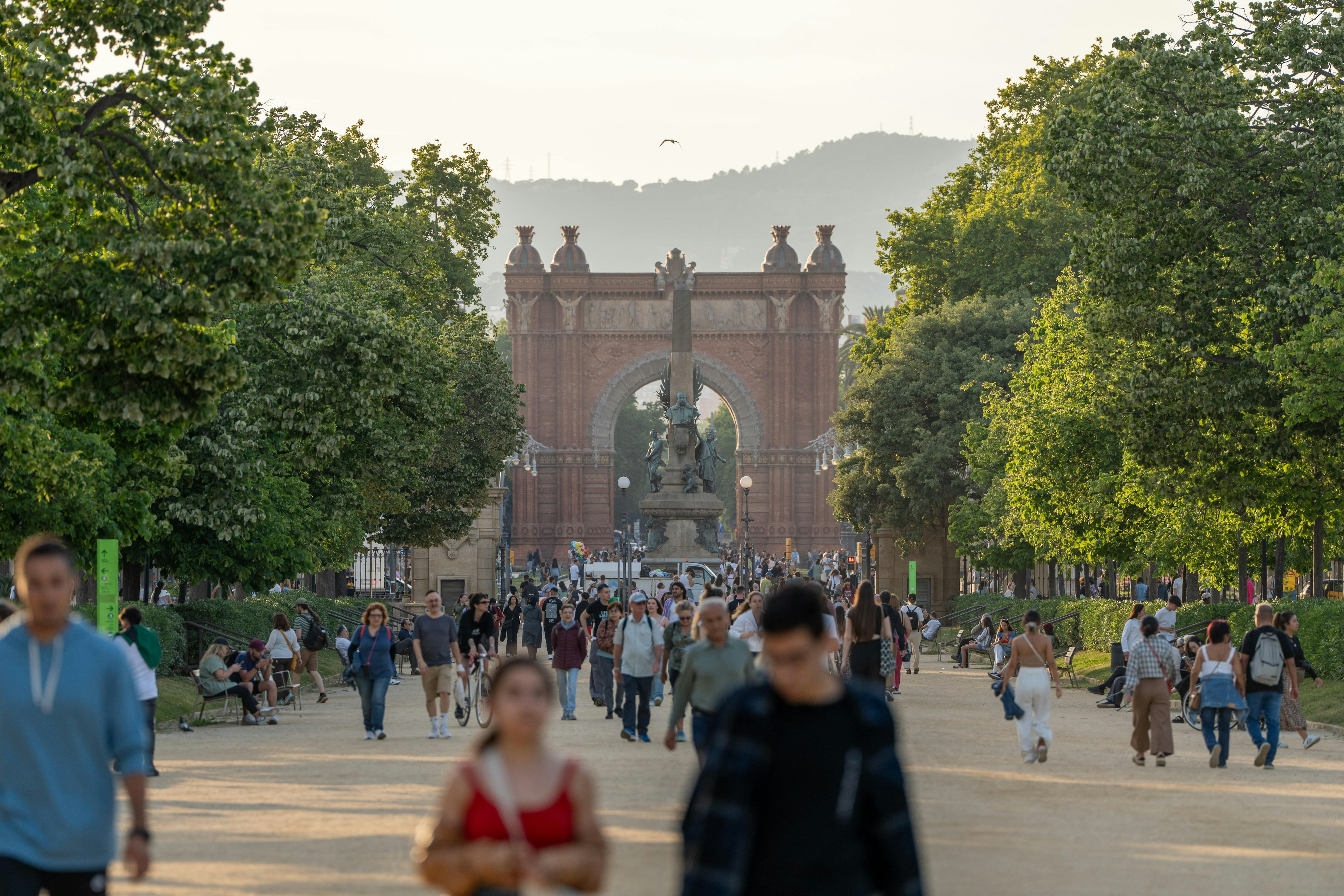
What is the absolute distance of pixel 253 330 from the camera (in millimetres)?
30312

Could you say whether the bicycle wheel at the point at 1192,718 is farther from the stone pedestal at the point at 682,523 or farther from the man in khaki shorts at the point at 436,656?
the stone pedestal at the point at 682,523

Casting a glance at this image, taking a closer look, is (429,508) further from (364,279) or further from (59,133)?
(59,133)

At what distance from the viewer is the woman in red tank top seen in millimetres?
4586

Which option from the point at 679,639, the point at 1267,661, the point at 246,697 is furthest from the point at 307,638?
the point at 1267,661

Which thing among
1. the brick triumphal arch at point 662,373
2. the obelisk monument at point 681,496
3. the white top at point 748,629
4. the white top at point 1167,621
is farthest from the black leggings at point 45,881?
the brick triumphal arch at point 662,373

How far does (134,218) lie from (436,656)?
5.50 m

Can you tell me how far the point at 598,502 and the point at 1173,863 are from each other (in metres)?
77.7

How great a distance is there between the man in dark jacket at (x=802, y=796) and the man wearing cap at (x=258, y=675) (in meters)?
18.1

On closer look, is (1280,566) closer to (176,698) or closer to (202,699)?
(202,699)

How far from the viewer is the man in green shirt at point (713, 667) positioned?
11312 millimetres

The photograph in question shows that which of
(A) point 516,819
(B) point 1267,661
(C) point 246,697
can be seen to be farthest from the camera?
(C) point 246,697

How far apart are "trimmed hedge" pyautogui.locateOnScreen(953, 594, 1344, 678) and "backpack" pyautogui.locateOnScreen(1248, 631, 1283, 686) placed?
908 mm

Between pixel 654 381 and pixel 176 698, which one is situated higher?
pixel 654 381

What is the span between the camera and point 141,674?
14.4m
